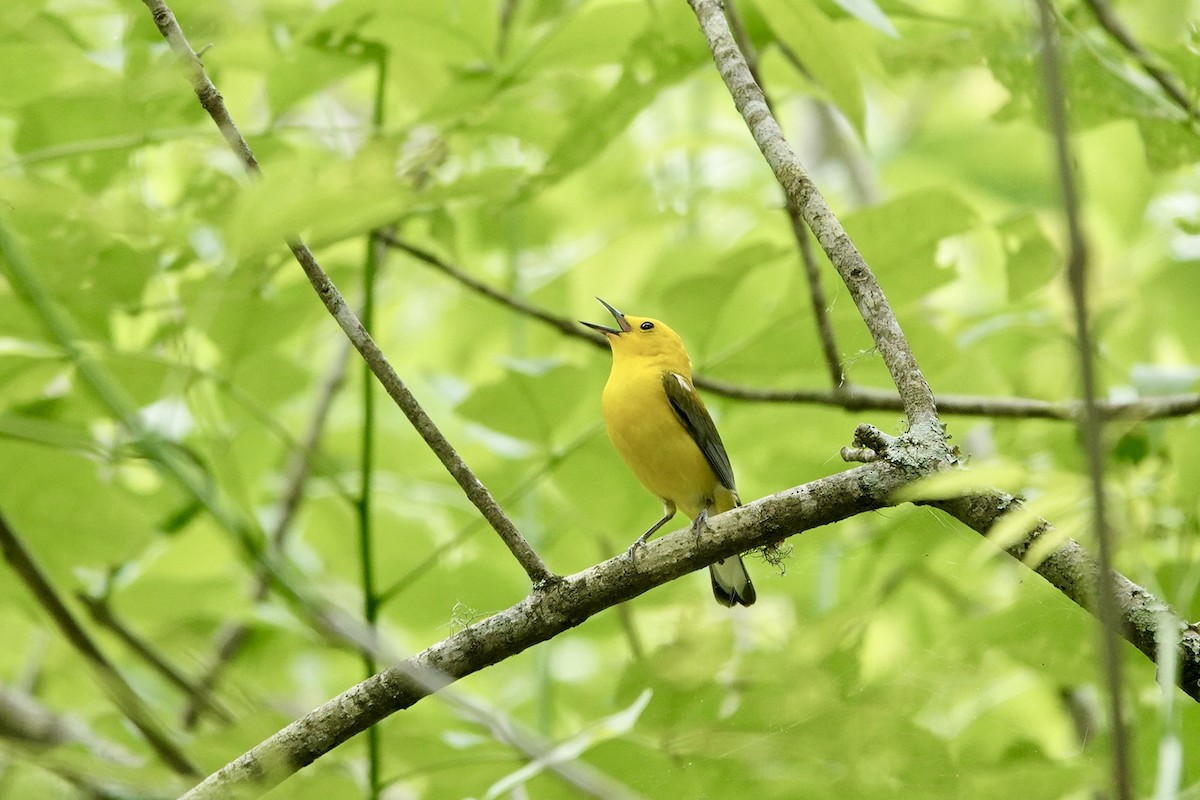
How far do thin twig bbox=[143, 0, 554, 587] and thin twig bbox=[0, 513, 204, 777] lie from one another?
1.45 m

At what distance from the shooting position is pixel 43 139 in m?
2.99

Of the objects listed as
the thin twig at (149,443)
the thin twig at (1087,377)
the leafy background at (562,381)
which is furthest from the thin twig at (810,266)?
the thin twig at (1087,377)

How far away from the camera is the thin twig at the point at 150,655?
320 cm

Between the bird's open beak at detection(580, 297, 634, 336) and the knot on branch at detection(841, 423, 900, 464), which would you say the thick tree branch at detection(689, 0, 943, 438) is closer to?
the knot on branch at detection(841, 423, 900, 464)

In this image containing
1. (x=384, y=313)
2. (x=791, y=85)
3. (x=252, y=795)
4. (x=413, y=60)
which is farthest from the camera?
(x=384, y=313)

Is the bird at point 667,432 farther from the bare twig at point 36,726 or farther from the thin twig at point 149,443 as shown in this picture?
the bare twig at point 36,726

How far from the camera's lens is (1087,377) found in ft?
2.56

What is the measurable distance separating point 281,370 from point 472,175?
1.13m

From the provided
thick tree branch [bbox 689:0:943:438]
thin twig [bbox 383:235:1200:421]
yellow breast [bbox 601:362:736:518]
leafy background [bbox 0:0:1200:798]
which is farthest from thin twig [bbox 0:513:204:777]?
thick tree branch [bbox 689:0:943:438]

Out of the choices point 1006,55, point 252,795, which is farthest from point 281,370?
point 1006,55

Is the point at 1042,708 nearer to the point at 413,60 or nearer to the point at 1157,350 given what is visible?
the point at 1157,350

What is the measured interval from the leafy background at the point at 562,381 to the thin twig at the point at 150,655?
2.3 inches

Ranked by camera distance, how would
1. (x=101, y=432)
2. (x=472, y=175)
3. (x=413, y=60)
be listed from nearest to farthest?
(x=472, y=175) → (x=413, y=60) → (x=101, y=432)

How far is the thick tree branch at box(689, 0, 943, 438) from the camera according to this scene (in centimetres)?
169
